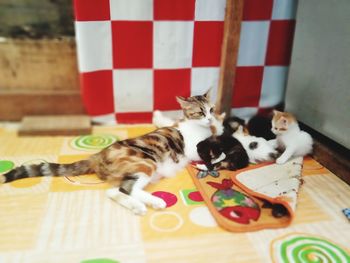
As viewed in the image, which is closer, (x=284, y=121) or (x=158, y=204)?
(x=158, y=204)

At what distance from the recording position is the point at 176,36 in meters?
1.70

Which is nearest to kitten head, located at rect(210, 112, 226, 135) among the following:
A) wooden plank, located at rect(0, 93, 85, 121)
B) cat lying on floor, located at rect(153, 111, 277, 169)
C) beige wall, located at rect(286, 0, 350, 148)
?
cat lying on floor, located at rect(153, 111, 277, 169)

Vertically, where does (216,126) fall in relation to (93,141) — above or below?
above

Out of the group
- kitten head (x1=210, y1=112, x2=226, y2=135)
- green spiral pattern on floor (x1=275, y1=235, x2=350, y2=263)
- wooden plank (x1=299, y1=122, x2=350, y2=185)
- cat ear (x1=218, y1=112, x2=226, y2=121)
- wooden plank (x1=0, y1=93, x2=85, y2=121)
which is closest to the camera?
green spiral pattern on floor (x1=275, y1=235, x2=350, y2=263)

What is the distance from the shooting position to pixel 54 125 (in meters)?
1.71

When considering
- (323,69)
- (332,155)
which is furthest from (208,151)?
(323,69)

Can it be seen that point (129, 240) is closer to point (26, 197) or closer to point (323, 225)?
point (26, 197)

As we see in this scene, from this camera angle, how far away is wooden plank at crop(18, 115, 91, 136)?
166 cm

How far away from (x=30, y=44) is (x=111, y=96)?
49 centimetres

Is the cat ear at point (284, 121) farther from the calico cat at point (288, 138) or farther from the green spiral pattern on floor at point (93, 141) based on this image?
the green spiral pattern on floor at point (93, 141)

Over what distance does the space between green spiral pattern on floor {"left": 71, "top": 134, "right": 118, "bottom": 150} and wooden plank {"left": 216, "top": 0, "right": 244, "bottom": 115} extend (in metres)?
0.62

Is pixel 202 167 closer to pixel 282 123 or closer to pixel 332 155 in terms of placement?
pixel 282 123

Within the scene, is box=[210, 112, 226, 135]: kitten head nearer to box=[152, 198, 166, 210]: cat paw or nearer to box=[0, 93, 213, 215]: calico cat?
box=[0, 93, 213, 215]: calico cat

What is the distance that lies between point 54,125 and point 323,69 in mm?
1343
